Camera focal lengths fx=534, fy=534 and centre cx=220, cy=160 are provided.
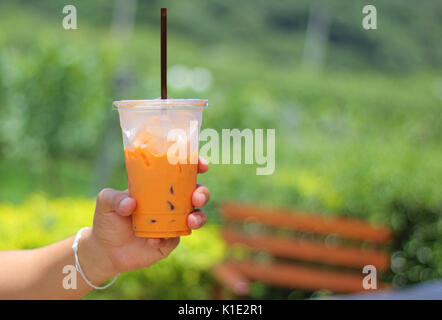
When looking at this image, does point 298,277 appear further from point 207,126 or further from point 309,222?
point 207,126

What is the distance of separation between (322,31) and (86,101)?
14648mm

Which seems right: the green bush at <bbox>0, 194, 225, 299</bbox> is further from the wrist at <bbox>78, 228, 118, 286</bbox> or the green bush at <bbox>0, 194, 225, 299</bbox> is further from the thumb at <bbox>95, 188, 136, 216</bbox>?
the thumb at <bbox>95, 188, 136, 216</bbox>

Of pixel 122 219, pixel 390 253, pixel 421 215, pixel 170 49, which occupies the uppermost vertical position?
pixel 170 49

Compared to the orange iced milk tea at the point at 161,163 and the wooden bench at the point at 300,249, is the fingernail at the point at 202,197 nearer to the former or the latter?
the orange iced milk tea at the point at 161,163

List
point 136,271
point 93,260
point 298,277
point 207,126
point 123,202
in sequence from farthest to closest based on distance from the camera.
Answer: point 207,126 < point 298,277 < point 136,271 < point 93,260 < point 123,202

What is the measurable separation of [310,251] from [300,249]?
103mm

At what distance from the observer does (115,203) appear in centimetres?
139

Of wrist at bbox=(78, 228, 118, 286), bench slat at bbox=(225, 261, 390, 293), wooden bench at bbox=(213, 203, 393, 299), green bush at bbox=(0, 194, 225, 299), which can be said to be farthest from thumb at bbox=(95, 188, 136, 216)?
bench slat at bbox=(225, 261, 390, 293)

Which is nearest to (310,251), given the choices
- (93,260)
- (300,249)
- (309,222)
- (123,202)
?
(300,249)

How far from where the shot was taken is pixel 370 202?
4.91 m

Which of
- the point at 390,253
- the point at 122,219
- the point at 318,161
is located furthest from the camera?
the point at 318,161

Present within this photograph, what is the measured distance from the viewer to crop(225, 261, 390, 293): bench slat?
4109mm
